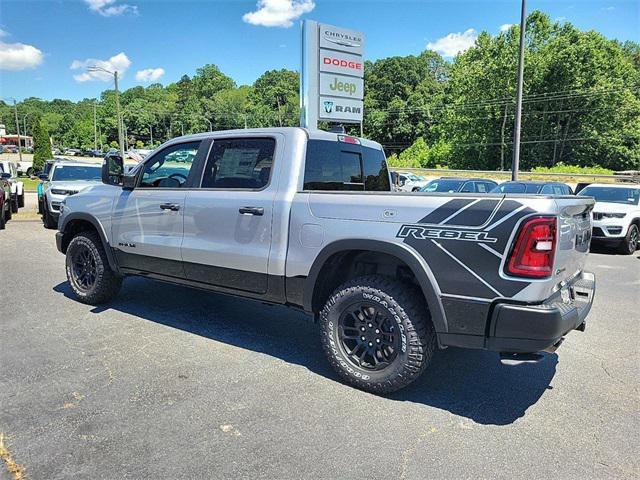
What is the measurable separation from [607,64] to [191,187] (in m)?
53.1

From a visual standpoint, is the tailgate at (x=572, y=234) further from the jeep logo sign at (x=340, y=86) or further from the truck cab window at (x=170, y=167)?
the jeep logo sign at (x=340, y=86)

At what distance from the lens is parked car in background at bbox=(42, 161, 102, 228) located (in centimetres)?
1177

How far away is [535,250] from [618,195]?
34.7 feet

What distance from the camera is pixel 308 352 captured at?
4445 mm

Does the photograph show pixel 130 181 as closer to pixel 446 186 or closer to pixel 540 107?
pixel 446 186

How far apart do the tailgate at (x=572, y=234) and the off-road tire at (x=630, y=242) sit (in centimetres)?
827

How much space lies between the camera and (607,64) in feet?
152

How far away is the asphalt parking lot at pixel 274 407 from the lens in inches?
108

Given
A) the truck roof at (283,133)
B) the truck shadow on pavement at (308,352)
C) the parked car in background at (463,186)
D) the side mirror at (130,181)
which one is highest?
the truck roof at (283,133)

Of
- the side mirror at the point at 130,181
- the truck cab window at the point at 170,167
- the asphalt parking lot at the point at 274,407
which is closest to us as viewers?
the asphalt parking lot at the point at 274,407

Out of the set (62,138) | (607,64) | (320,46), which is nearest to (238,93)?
(62,138)

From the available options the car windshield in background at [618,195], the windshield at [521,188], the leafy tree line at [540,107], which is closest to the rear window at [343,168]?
the car windshield in background at [618,195]

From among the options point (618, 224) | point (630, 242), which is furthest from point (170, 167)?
point (630, 242)

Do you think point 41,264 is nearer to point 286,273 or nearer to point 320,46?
point 286,273
